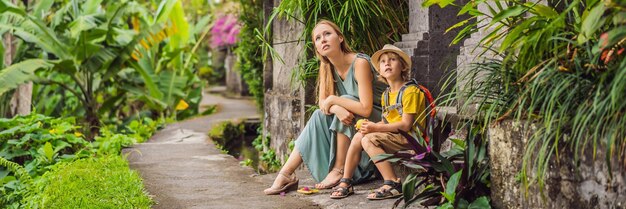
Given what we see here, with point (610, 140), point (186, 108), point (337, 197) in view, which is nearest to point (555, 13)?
point (610, 140)

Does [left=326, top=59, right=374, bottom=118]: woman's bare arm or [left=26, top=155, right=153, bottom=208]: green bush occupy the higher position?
[left=326, top=59, right=374, bottom=118]: woman's bare arm

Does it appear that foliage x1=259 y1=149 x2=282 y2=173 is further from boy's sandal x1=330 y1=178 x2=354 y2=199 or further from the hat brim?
the hat brim

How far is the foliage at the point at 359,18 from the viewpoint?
6660 millimetres

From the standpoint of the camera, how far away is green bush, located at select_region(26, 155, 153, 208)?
5480 millimetres

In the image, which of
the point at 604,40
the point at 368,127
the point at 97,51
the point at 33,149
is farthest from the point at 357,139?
the point at 97,51

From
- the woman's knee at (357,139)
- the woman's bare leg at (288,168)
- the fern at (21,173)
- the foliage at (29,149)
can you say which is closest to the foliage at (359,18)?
the woman's bare leg at (288,168)

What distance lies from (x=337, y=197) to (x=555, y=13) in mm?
2039

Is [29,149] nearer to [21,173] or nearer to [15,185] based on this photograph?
[15,185]

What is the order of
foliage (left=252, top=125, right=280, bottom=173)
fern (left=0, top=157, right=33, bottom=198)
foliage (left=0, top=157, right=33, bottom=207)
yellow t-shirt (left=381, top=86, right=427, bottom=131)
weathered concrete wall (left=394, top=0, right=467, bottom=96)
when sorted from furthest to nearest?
foliage (left=252, top=125, right=280, bottom=173), foliage (left=0, top=157, right=33, bottom=207), fern (left=0, top=157, right=33, bottom=198), weathered concrete wall (left=394, top=0, right=467, bottom=96), yellow t-shirt (left=381, top=86, right=427, bottom=131)

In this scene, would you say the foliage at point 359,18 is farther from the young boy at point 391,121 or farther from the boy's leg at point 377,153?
the boy's leg at point 377,153

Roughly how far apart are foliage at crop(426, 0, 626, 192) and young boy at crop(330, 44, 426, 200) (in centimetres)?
98

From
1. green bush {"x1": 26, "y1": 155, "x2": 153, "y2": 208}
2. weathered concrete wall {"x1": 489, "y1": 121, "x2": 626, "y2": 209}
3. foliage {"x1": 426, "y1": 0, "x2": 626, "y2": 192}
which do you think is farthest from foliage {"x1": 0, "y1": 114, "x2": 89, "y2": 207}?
foliage {"x1": 426, "y1": 0, "x2": 626, "y2": 192}

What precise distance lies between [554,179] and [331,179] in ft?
7.46

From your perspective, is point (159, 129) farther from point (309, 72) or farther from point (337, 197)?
point (337, 197)
